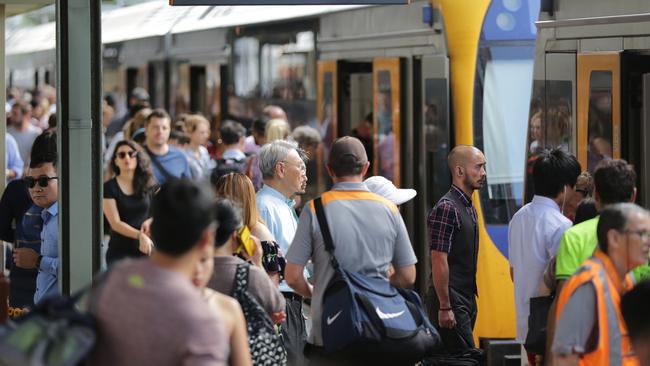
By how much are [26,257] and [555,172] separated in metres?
3.04

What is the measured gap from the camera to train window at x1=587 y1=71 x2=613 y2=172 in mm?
8539

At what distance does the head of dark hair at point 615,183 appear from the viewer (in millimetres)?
6039

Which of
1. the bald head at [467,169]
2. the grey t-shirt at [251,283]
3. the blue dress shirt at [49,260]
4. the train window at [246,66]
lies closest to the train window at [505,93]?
the bald head at [467,169]

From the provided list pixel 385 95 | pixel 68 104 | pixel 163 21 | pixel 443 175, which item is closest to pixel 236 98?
pixel 163 21

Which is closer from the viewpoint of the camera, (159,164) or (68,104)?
(68,104)

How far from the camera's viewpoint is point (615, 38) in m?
8.43

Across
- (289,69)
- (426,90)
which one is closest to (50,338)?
(426,90)

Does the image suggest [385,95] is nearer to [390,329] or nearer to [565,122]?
[565,122]

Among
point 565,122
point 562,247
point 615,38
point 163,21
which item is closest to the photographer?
point 562,247

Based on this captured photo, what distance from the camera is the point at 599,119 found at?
28.3 ft

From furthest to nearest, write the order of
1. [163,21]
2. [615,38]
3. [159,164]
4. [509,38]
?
[163,21] < [159,164] < [509,38] < [615,38]

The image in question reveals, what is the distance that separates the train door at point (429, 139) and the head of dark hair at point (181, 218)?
699 cm

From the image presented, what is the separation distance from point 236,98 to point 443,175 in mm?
7612

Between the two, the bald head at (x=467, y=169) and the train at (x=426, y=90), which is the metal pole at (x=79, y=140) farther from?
the train at (x=426, y=90)
